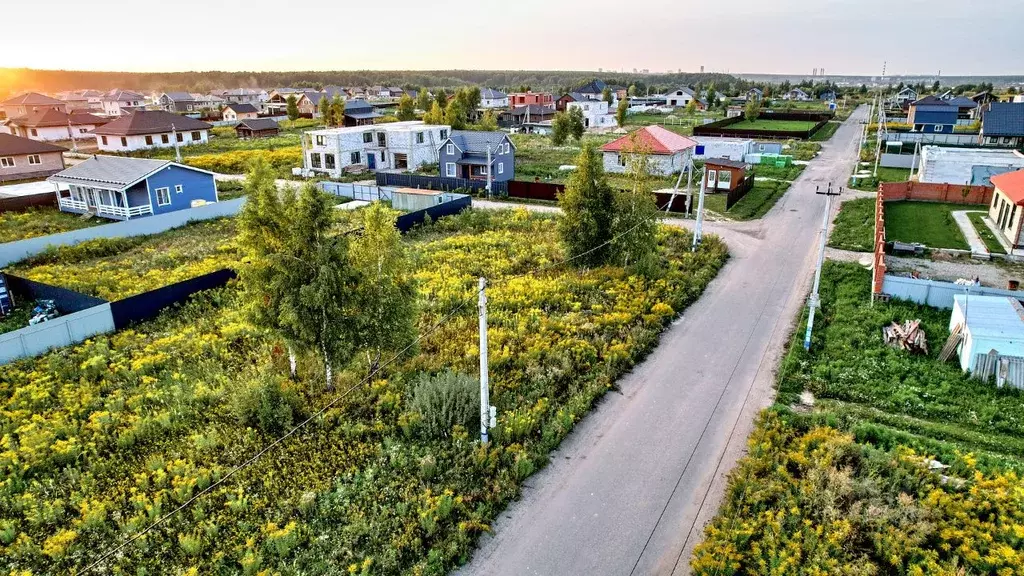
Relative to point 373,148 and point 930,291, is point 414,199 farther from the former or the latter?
point 930,291

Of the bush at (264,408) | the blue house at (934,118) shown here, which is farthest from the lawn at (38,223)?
the blue house at (934,118)

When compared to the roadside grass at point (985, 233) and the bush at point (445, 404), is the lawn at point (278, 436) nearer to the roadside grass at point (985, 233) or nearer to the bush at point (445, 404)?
the bush at point (445, 404)

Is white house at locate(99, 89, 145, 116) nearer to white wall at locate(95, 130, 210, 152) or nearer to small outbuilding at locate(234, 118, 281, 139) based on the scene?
small outbuilding at locate(234, 118, 281, 139)

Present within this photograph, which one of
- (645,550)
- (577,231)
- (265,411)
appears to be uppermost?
(577,231)

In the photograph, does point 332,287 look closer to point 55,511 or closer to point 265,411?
point 265,411

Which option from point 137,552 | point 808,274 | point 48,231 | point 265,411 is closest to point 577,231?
point 808,274

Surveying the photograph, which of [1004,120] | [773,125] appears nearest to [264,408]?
[1004,120]
